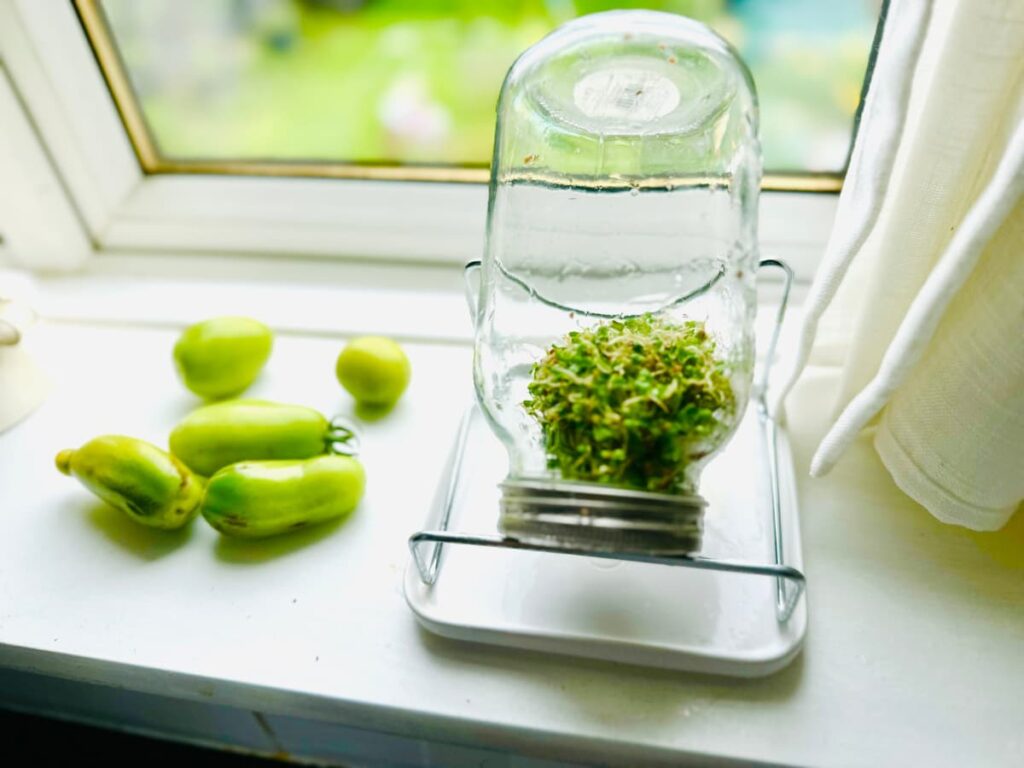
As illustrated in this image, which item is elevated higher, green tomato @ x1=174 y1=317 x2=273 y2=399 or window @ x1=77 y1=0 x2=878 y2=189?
window @ x1=77 y1=0 x2=878 y2=189

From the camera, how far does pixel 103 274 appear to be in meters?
0.82

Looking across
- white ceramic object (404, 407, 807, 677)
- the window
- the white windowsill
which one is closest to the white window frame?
the window

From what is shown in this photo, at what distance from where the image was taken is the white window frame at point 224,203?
707mm

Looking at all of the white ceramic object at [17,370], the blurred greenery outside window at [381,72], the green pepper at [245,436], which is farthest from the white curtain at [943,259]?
the white ceramic object at [17,370]

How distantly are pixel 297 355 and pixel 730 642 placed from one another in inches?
17.1

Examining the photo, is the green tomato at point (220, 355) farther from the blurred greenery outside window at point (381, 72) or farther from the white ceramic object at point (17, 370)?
the blurred greenery outside window at point (381, 72)

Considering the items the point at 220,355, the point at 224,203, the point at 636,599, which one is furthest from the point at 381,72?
the point at 636,599

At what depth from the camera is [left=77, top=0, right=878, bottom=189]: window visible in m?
Answer: 0.70

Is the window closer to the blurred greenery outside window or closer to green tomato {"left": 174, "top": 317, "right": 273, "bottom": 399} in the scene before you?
the blurred greenery outside window

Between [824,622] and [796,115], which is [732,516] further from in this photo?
[796,115]

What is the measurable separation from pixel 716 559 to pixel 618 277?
8.6 inches

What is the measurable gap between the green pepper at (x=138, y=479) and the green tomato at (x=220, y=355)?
103 mm

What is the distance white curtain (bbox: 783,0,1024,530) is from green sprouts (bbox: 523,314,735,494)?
0.34ft

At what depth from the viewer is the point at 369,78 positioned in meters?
0.79
